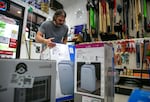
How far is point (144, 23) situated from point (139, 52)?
0.82 metres

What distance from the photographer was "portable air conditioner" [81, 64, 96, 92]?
86cm

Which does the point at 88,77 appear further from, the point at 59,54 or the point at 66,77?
the point at 59,54

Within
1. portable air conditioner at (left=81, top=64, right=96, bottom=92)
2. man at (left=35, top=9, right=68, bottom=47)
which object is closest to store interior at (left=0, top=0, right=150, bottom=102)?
portable air conditioner at (left=81, top=64, right=96, bottom=92)

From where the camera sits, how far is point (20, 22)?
102 inches

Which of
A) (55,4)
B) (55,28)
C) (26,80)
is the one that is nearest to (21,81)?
(26,80)

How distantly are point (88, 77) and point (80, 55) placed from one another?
149 mm

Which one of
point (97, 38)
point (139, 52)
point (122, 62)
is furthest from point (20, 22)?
point (139, 52)

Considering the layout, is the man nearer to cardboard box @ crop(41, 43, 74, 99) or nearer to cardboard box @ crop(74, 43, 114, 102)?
cardboard box @ crop(41, 43, 74, 99)

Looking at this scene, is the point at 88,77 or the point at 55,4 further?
the point at 55,4

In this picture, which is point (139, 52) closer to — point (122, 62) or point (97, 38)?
point (122, 62)

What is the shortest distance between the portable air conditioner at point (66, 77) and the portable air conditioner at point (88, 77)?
0.35 feet

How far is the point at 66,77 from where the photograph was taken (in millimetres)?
987

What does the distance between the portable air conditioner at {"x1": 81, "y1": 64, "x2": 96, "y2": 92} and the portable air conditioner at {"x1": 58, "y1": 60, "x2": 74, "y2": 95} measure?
11cm

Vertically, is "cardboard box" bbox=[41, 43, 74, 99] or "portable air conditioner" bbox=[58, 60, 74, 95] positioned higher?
"cardboard box" bbox=[41, 43, 74, 99]
